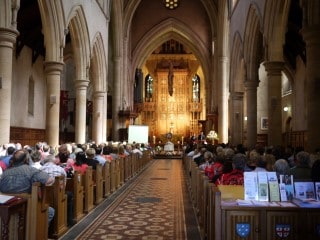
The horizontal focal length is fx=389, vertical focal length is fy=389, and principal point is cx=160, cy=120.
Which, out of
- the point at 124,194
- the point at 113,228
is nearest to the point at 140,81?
the point at 124,194

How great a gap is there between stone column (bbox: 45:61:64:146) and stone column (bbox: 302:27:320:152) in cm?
908

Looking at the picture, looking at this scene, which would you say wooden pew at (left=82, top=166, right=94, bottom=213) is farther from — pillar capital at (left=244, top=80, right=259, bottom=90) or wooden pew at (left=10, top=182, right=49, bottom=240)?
pillar capital at (left=244, top=80, right=259, bottom=90)

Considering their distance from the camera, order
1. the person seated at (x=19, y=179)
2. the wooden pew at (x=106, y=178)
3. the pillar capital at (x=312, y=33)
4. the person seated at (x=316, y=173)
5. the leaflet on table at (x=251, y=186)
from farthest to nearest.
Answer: the wooden pew at (x=106, y=178) < the pillar capital at (x=312, y=33) < the person seated at (x=316, y=173) < the person seated at (x=19, y=179) < the leaflet on table at (x=251, y=186)

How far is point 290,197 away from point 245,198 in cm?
54

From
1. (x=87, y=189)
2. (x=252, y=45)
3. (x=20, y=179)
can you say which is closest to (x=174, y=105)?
(x=252, y=45)

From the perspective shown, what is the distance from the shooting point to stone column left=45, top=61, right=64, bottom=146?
1480 cm

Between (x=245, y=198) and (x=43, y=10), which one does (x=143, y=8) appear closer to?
(x=43, y=10)

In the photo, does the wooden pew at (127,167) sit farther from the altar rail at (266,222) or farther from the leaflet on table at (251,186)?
the altar rail at (266,222)

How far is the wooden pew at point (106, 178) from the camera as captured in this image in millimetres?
10359

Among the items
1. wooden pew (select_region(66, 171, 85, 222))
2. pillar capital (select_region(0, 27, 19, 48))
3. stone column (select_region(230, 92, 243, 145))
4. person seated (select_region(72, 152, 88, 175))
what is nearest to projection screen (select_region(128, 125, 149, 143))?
stone column (select_region(230, 92, 243, 145))

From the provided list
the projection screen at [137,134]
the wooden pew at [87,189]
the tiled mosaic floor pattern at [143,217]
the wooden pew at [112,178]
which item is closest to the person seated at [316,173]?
the tiled mosaic floor pattern at [143,217]

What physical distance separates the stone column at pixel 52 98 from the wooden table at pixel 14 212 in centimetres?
1046

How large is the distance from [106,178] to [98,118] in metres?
12.0

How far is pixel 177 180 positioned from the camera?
14.7 metres
